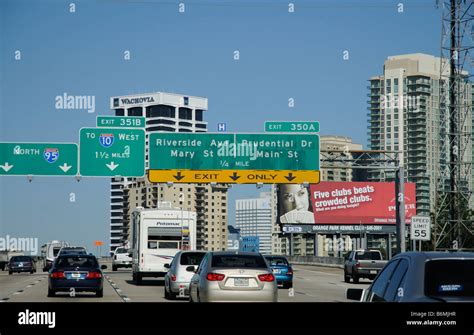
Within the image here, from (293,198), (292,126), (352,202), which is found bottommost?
(352,202)

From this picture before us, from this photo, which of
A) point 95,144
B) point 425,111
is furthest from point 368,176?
point 95,144

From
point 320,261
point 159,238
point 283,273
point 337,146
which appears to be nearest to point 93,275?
point 283,273

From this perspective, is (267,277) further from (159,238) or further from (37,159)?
(37,159)

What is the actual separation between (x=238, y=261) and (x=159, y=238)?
21966 millimetres

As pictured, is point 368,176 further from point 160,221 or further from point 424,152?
point 160,221

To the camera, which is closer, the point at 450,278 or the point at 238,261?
the point at 450,278

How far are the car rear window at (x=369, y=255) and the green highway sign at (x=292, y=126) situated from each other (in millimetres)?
8138

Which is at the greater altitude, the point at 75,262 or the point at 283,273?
the point at 75,262

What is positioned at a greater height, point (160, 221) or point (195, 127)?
point (195, 127)

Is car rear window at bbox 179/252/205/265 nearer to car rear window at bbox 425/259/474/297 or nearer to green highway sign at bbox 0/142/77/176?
green highway sign at bbox 0/142/77/176

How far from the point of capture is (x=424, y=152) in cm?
13250

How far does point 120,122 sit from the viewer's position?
177ft
